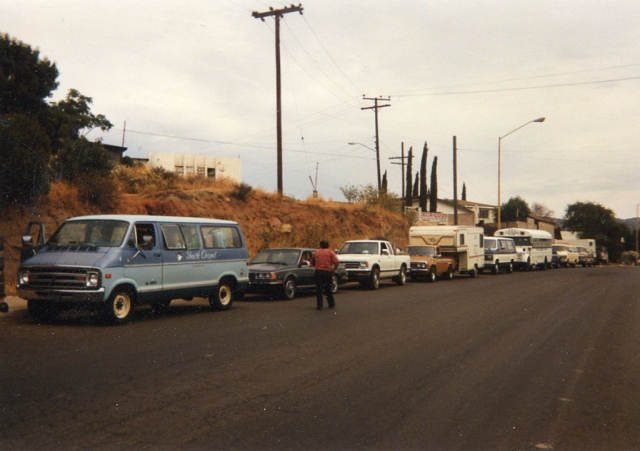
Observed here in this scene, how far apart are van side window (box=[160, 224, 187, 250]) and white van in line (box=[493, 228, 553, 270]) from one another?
3207 centimetres

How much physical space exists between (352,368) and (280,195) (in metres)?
25.7

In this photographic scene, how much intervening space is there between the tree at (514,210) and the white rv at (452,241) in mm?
73381

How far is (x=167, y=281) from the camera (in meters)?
13.2

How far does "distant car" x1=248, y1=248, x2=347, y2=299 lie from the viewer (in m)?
17.6

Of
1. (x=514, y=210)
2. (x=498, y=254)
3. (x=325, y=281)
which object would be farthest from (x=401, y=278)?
(x=514, y=210)

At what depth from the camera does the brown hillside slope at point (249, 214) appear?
64.8 ft

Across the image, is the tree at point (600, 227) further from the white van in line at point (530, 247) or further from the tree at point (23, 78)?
the tree at point (23, 78)

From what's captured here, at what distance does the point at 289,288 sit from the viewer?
1802cm

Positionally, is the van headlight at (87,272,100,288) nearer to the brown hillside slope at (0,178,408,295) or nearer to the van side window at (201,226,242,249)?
the van side window at (201,226,242,249)

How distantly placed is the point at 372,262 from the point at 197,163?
48.1 m

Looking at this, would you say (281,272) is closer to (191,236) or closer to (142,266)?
(191,236)

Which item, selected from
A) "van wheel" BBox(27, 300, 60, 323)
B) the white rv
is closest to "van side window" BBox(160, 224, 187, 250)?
"van wheel" BBox(27, 300, 60, 323)

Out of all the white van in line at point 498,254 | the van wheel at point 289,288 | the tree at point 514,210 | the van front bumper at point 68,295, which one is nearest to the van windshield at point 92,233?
the van front bumper at point 68,295

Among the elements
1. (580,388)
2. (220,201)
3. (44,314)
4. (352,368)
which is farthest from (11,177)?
(580,388)
